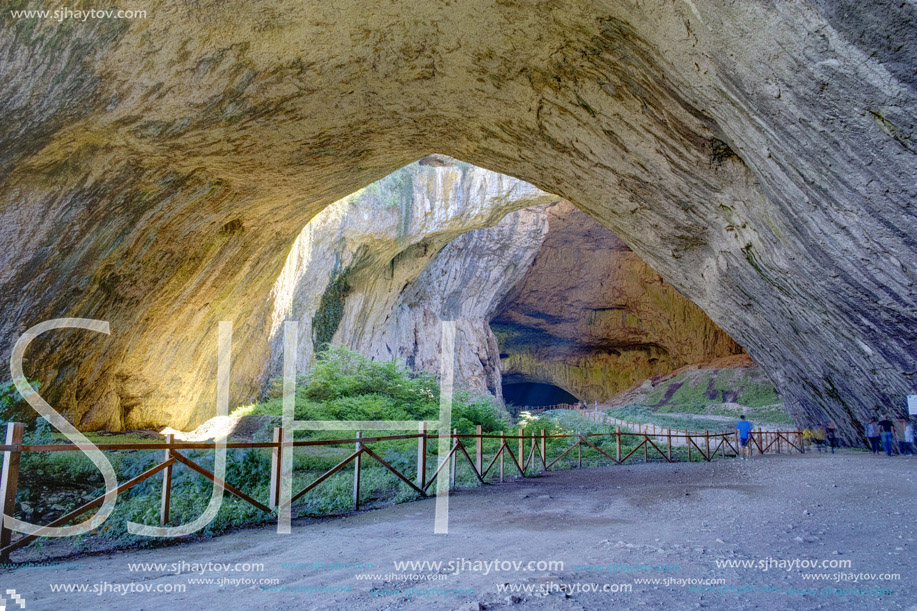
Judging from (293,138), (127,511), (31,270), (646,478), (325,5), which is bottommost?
(646,478)

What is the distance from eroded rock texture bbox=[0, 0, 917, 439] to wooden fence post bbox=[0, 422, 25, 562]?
499 cm

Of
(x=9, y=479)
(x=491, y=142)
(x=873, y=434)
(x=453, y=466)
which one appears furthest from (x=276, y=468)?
(x=873, y=434)

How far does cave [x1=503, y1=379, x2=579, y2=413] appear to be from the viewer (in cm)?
4747

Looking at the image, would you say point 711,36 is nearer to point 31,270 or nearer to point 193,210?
point 193,210

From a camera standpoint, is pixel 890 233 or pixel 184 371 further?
pixel 184 371

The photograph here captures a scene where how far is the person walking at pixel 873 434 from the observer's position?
12.2 m

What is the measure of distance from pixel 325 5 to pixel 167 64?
2.33 meters

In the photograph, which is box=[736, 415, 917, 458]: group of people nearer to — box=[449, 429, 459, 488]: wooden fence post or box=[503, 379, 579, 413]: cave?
box=[449, 429, 459, 488]: wooden fence post

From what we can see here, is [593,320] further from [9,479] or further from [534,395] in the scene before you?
[9,479]

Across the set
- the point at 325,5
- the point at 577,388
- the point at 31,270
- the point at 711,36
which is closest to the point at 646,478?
the point at 711,36

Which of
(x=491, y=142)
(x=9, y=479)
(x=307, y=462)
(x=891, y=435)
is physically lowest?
(x=307, y=462)

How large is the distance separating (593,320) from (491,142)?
2869cm

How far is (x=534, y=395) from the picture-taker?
48.7m

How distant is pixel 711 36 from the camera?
5746mm
